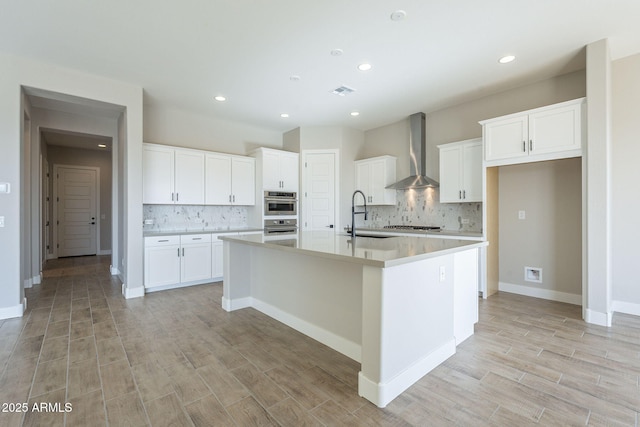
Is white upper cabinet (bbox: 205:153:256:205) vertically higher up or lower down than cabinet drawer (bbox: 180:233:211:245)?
higher up

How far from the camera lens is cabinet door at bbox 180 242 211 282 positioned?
458 cm

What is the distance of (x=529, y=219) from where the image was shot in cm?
412

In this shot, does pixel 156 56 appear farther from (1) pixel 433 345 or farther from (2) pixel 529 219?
(2) pixel 529 219

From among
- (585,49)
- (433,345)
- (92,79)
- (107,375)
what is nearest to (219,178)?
(92,79)

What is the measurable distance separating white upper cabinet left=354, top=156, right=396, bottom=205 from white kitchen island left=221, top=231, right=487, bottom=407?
296 cm

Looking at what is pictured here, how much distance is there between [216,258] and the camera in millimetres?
4879

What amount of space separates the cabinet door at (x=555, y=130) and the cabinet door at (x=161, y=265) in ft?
16.7

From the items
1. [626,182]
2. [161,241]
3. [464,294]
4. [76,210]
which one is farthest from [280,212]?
[76,210]

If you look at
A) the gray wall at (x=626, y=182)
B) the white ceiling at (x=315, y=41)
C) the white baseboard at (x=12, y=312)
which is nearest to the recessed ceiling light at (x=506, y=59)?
the white ceiling at (x=315, y=41)

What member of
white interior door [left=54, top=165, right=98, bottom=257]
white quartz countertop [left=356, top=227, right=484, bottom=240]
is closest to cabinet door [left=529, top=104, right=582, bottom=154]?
white quartz countertop [left=356, top=227, right=484, bottom=240]

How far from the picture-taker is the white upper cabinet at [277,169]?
18.1 feet

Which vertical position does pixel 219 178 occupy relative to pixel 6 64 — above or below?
below

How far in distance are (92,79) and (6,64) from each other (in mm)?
757

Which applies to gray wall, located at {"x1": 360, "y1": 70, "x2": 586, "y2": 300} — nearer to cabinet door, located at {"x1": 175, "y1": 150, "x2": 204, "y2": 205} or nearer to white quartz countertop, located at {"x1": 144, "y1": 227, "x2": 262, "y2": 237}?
white quartz countertop, located at {"x1": 144, "y1": 227, "x2": 262, "y2": 237}
